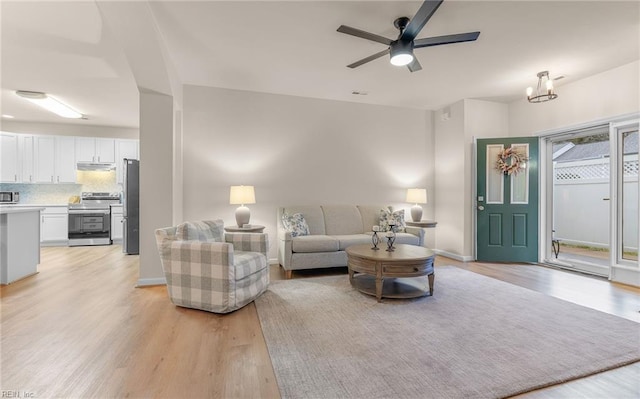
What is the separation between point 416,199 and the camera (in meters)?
5.16

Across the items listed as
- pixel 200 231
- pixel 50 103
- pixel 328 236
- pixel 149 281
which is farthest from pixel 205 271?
pixel 50 103

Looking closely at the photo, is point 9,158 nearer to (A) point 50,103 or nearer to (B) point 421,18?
(A) point 50,103

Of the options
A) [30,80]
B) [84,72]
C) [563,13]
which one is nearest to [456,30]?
[563,13]

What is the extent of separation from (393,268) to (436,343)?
3.00ft

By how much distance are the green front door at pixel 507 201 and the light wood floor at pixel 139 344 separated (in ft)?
3.78

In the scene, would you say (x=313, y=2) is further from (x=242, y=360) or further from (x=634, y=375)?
(x=634, y=375)

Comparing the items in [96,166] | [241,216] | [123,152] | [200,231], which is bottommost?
[200,231]

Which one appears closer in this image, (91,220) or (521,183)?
(521,183)

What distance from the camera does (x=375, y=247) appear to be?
3469 mm

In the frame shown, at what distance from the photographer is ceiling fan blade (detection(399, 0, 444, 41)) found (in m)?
2.01

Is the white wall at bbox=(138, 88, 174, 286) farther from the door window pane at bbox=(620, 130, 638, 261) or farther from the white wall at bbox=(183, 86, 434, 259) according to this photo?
the door window pane at bbox=(620, 130, 638, 261)

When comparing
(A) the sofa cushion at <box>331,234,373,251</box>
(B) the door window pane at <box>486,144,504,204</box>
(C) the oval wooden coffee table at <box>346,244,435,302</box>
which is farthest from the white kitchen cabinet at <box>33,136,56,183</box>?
(B) the door window pane at <box>486,144,504,204</box>

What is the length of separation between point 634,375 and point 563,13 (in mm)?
2964

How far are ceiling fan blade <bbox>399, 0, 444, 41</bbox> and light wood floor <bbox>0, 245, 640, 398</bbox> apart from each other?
2487 mm
